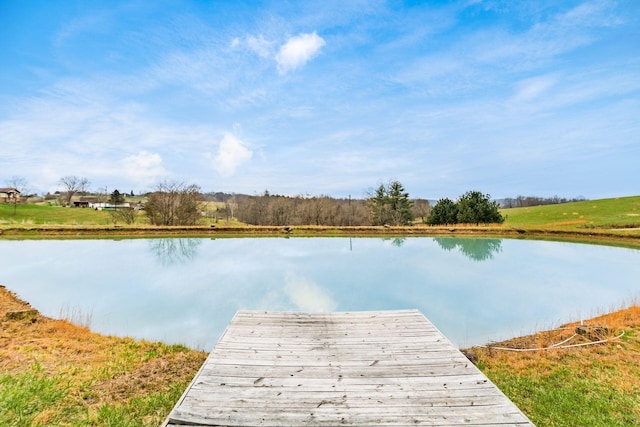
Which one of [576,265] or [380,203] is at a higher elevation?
[380,203]

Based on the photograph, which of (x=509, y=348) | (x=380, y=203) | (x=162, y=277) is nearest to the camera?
(x=509, y=348)

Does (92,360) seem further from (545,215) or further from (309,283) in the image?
(545,215)

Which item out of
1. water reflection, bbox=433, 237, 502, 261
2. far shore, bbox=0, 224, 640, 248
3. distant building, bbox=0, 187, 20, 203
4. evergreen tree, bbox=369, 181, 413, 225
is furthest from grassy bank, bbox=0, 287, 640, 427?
distant building, bbox=0, 187, 20, 203

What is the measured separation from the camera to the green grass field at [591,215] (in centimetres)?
2755

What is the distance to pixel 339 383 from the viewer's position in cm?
311

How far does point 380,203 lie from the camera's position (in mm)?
40938

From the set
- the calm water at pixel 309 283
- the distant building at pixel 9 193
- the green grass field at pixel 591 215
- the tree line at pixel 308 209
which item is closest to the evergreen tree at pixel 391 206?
the tree line at pixel 308 209

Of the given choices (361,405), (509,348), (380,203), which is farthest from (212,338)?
(380,203)

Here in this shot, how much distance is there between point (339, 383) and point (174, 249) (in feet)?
50.5

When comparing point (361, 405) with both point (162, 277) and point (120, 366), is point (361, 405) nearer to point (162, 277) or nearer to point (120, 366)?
point (120, 366)

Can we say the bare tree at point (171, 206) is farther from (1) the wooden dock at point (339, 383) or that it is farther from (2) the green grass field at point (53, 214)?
(1) the wooden dock at point (339, 383)

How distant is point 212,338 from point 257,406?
12.3 feet

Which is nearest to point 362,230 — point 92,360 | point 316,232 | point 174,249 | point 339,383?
point 316,232

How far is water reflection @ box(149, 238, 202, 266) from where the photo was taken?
13.7 meters
